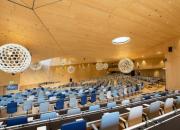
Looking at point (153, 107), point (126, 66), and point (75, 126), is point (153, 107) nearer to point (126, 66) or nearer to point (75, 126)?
point (75, 126)

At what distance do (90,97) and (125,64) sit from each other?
3417 mm

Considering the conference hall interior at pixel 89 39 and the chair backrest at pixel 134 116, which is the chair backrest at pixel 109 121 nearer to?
the conference hall interior at pixel 89 39

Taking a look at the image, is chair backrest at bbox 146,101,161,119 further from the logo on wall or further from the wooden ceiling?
the wooden ceiling

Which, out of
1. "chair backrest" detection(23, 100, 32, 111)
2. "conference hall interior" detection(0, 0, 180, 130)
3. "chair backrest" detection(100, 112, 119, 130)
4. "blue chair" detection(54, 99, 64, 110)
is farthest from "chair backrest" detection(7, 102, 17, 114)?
"chair backrest" detection(100, 112, 119, 130)

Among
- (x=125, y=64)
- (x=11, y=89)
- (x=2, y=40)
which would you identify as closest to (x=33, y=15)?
(x=125, y=64)

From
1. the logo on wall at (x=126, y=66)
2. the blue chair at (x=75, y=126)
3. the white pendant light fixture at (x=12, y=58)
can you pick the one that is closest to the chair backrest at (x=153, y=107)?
the blue chair at (x=75, y=126)

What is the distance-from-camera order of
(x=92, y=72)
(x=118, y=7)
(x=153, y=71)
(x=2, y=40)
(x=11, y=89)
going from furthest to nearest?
(x=92, y=72) → (x=153, y=71) → (x=11, y=89) → (x=2, y=40) → (x=118, y=7)

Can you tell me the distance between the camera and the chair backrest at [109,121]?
3445 millimetres

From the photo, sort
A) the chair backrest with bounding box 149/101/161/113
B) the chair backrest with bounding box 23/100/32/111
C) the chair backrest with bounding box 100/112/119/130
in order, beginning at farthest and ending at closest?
the chair backrest with bounding box 23/100/32/111
the chair backrest with bounding box 149/101/161/113
the chair backrest with bounding box 100/112/119/130

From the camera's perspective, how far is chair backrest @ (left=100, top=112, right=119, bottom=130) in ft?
11.3

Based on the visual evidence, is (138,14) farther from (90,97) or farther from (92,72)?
(92,72)

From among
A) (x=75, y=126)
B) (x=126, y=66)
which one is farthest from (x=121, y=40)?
(x=75, y=126)

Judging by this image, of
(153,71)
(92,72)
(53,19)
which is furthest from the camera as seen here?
(92,72)

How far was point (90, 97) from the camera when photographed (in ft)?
33.1
